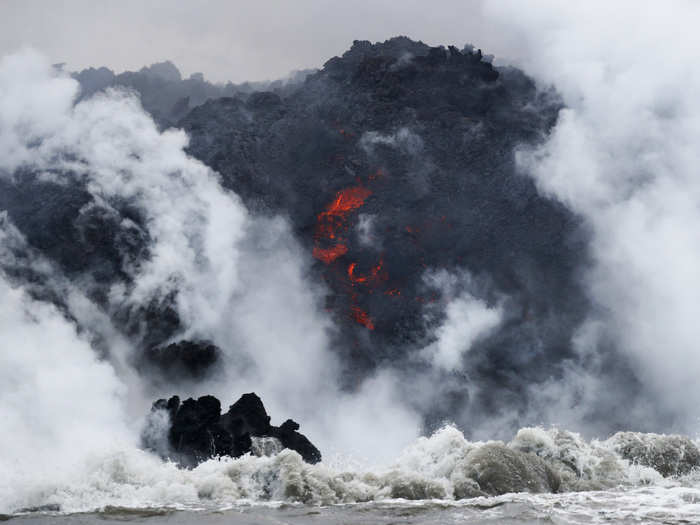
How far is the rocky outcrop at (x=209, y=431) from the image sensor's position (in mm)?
35906

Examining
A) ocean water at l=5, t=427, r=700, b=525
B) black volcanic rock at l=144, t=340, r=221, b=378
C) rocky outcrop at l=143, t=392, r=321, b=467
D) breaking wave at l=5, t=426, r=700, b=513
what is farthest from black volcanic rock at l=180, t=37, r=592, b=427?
ocean water at l=5, t=427, r=700, b=525

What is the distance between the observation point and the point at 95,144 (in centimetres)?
5750

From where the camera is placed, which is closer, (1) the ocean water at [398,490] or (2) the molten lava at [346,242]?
(1) the ocean water at [398,490]

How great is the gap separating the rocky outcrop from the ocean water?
7162 millimetres

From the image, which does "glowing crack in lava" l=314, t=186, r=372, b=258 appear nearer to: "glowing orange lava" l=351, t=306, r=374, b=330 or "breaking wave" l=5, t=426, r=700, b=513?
"glowing orange lava" l=351, t=306, r=374, b=330

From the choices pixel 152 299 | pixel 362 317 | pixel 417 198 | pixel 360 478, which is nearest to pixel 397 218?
pixel 417 198

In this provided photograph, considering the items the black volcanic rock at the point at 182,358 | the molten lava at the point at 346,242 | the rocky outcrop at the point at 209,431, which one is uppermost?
the molten lava at the point at 346,242

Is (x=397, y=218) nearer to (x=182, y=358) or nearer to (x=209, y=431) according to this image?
(x=182, y=358)

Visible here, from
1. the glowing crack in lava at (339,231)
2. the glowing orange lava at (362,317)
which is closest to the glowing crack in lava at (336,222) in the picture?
the glowing crack in lava at (339,231)

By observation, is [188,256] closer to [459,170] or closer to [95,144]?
[95,144]

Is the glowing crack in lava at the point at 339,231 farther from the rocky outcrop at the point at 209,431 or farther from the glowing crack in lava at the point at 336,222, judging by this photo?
the rocky outcrop at the point at 209,431

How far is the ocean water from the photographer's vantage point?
22.4 metres

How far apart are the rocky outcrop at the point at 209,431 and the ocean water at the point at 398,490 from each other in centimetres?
716

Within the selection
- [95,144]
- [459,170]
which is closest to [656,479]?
[459,170]
